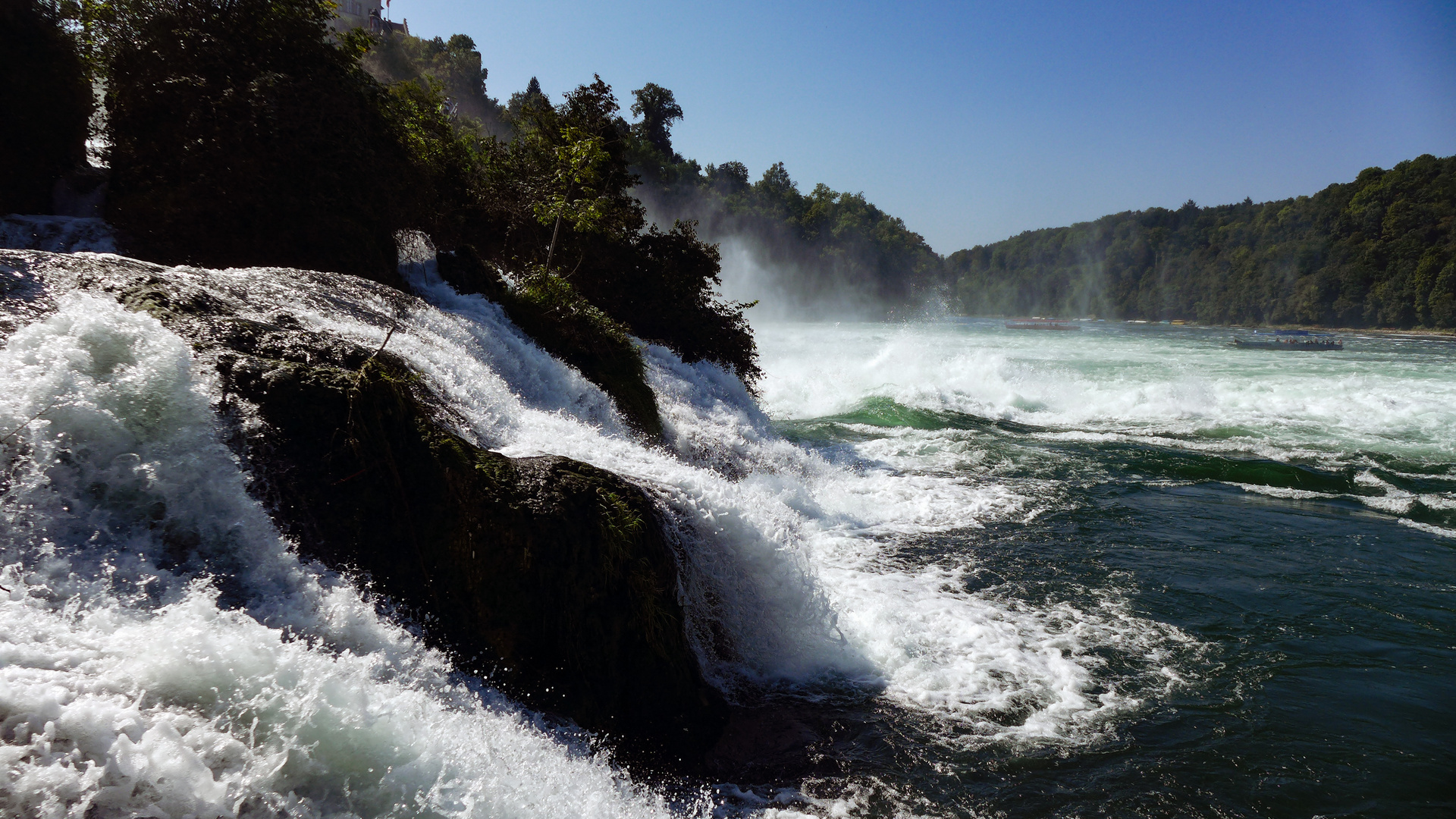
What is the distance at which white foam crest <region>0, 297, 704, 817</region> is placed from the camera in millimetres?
2311

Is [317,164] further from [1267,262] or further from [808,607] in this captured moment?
[1267,262]

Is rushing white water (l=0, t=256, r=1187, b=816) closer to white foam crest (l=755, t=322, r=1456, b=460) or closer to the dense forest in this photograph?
the dense forest

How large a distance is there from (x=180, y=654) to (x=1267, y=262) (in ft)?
367

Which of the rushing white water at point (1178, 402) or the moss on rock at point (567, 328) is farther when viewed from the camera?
the rushing white water at point (1178, 402)

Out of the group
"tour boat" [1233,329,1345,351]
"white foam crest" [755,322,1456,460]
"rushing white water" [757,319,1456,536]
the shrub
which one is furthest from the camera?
"tour boat" [1233,329,1345,351]

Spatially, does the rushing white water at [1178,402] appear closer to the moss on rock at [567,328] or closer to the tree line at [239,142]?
the moss on rock at [567,328]

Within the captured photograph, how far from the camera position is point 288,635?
3285mm

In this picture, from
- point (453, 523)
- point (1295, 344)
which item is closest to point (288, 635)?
point (453, 523)

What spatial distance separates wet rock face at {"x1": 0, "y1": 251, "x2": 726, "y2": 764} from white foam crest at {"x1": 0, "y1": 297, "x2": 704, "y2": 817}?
24cm

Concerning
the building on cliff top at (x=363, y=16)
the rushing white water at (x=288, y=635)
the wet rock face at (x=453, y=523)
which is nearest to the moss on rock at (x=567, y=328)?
the rushing white water at (x=288, y=635)

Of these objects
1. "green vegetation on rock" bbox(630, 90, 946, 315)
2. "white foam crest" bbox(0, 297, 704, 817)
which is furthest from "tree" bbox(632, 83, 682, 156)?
"white foam crest" bbox(0, 297, 704, 817)

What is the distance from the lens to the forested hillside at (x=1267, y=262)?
7050 centimetres

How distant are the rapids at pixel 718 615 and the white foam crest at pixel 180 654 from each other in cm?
1

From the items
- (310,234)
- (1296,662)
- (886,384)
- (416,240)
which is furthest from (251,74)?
(886,384)
